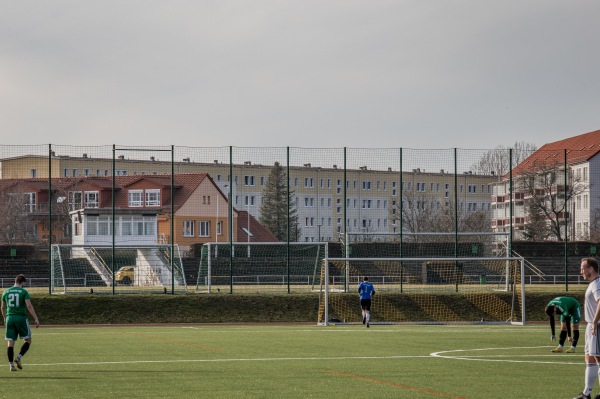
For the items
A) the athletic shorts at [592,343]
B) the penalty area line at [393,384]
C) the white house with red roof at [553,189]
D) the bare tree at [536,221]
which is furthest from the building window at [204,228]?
the athletic shorts at [592,343]

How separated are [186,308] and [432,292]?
10052mm

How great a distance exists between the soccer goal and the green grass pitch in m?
11.9

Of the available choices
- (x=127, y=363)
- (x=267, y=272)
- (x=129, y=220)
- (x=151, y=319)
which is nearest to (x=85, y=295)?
(x=151, y=319)

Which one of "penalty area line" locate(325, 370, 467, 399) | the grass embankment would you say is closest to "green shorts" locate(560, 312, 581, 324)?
"penalty area line" locate(325, 370, 467, 399)

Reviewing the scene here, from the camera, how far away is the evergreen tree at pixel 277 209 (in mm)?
50250

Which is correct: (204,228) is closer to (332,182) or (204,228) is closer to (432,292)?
(332,182)

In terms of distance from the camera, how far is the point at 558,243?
174 ft

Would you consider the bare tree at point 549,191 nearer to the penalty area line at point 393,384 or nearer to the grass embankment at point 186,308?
the grass embankment at point 186,308

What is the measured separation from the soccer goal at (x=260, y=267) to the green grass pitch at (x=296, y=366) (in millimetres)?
11923

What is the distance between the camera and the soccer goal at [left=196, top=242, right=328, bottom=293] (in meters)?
42.2

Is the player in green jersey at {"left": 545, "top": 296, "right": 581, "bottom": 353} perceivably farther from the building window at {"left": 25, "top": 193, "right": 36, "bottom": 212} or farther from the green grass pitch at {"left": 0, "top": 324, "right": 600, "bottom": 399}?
the building window at {"left": 25, "top": 193, "right": 36, "bottom": 212}

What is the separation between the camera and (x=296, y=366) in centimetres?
1903

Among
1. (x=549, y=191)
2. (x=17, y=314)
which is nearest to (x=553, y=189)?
(x=549, y=191)

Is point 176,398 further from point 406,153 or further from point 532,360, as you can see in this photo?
point 406,153
